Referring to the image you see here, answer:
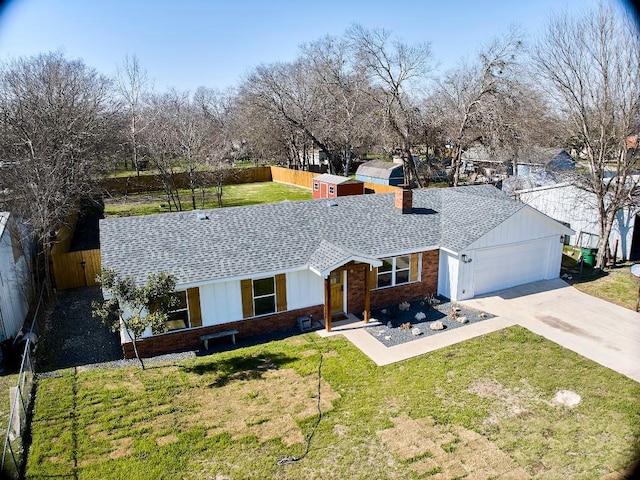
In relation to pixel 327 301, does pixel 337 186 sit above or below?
above

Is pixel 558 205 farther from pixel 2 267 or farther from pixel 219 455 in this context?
pixel 2 267

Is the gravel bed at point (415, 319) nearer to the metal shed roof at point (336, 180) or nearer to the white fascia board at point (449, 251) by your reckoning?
the white fascia board at point (449, 251)

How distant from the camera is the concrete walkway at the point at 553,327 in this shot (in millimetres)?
12820

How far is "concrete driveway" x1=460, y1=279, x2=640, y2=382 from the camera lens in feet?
41.7

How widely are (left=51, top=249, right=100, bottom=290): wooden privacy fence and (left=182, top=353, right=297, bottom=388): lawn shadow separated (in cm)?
1026

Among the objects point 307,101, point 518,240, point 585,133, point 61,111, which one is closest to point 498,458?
point 518,240

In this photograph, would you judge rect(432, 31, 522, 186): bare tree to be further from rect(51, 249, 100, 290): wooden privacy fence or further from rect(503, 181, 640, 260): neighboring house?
rect(51, 249, 100, 290): wooden privacy fence

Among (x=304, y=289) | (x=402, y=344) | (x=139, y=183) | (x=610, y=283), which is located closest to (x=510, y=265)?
(x=610, y=283)

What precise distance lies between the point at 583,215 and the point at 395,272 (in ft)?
42.1

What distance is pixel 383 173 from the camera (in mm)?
42125

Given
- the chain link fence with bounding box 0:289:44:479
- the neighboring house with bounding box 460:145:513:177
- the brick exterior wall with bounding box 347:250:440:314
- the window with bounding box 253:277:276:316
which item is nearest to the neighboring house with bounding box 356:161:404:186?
the neighboring house with bounding box 460:145:513:177

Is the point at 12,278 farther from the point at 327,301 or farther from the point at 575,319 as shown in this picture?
the point at 575,319

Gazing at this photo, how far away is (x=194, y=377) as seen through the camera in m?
11.8

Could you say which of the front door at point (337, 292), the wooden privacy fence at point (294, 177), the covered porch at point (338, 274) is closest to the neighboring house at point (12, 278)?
the covered porch at point (338, 274)
